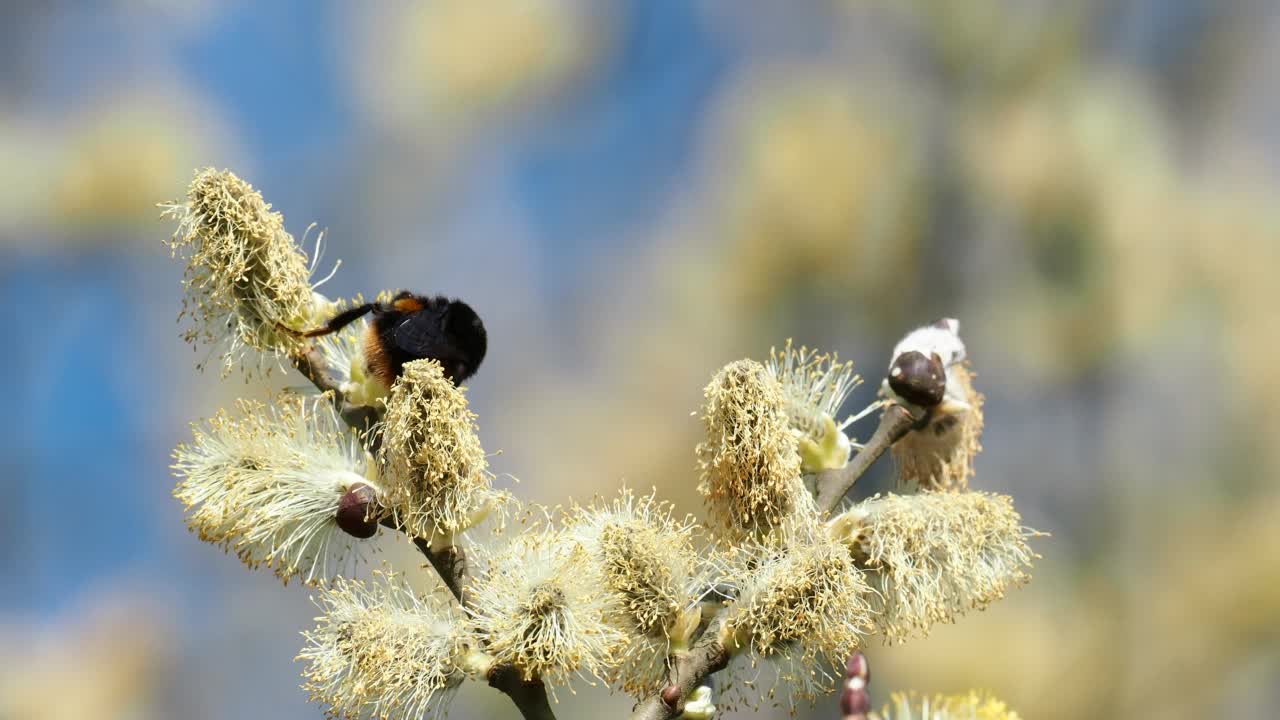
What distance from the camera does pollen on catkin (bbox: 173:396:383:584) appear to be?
437 mm

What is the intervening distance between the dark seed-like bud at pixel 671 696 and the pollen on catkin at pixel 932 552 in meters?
0.08

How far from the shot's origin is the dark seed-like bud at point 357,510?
1.44 ft

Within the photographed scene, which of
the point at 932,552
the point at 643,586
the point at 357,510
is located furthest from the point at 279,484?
the point at 932,552

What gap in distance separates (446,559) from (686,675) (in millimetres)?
97

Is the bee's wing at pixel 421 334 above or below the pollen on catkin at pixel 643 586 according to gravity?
above

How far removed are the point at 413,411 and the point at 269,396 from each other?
8 cm

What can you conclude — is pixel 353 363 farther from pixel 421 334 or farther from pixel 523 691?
pixel 523 691

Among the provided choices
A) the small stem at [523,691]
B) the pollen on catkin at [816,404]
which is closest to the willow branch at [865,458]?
the pollen on catkin at [816,404]

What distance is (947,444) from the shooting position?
20.5 inches

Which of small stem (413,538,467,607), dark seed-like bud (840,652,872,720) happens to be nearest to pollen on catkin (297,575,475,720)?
small stem (413,538,467,607)

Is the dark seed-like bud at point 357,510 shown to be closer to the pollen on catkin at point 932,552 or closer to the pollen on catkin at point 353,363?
the pollen on catkin at point 353,363

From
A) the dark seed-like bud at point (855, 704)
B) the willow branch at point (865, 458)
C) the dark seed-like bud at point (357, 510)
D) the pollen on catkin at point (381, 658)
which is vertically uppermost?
the willow branch at point (865, 458)

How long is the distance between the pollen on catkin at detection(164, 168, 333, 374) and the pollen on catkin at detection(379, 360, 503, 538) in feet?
0.18

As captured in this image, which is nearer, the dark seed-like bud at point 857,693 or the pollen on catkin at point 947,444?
the dark seed-like bud at point 857,693
